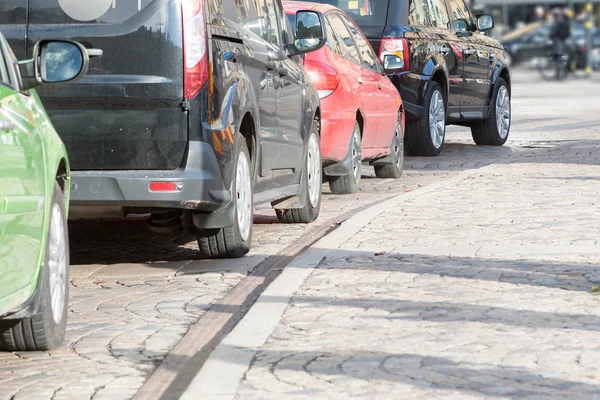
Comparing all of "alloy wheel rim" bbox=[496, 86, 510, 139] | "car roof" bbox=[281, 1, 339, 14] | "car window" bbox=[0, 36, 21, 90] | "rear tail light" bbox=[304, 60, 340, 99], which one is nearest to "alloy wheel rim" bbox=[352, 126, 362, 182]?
"rear tail light" bbox=[304, 60, 340, 99]

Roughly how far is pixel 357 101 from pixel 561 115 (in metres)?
14.1

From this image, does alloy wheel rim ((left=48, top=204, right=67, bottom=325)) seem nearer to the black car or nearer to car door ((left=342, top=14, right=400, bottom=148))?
the black car

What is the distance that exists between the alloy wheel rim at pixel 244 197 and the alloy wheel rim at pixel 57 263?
2.56m

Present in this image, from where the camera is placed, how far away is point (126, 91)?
8.32 meters

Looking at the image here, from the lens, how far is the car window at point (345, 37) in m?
13.5

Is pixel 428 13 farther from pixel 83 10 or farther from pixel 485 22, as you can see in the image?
pixel 83 10

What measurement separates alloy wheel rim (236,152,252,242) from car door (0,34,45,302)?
297cm

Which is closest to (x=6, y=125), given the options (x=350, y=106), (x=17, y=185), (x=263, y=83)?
(x=17, y=185)

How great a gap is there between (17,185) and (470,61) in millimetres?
13561

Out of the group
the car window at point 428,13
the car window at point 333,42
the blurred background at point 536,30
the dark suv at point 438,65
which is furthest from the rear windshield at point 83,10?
the blurred background at point 536,30

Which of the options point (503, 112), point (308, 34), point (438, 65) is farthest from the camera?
point (503, 112)

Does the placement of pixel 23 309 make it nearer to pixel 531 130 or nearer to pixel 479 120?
pixel 479 120

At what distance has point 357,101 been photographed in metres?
13.1

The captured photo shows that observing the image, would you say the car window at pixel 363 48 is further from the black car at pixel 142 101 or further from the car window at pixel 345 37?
the black car at pixel 142 101
